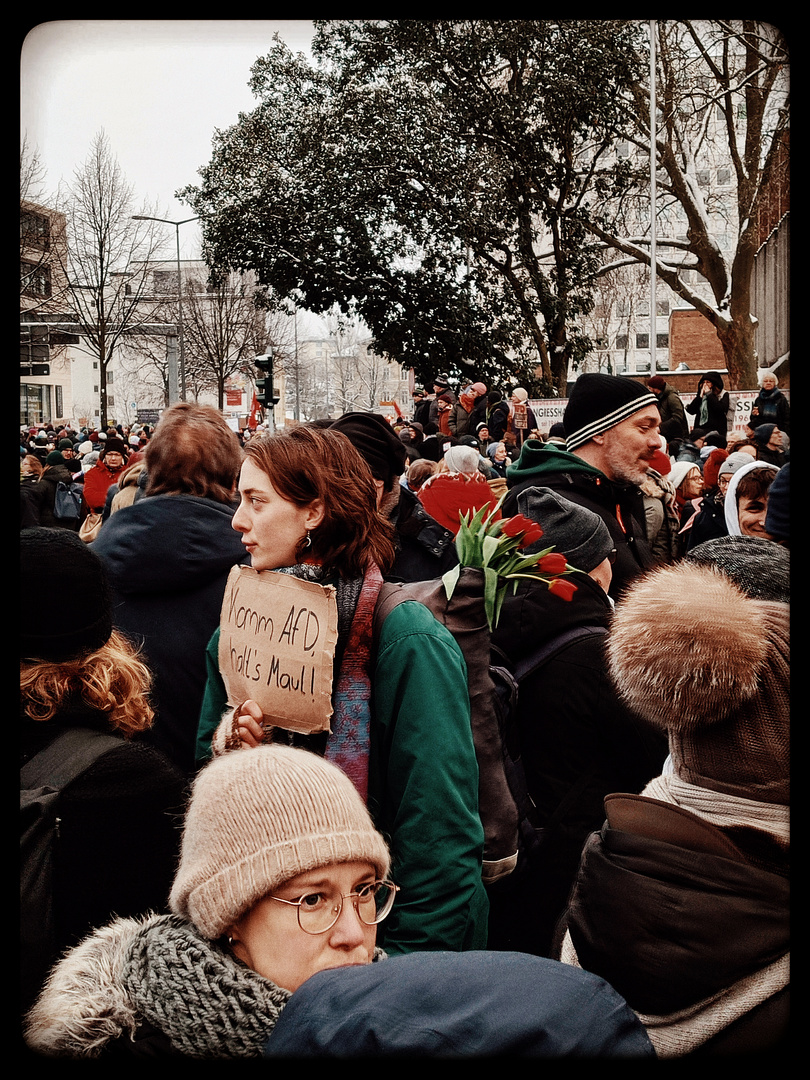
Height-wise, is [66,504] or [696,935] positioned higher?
[66,504]

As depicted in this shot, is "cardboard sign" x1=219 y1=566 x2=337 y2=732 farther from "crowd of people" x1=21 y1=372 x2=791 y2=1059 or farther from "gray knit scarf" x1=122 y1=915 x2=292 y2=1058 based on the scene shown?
"gray knit scarf" x1=122 y1=915 x2=292 y2=1058

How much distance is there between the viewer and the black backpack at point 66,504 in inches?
456

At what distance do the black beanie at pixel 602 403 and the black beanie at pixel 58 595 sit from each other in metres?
2.41

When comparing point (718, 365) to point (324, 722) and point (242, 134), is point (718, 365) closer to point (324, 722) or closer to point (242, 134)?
point (242, 134)

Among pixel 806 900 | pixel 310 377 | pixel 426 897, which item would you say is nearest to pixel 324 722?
pixel 426 897

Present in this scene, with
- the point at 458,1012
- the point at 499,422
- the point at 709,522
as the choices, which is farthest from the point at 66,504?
the point at 458,1012

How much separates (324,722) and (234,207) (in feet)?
56.1

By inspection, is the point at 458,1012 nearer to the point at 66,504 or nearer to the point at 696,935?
the point at 696,935

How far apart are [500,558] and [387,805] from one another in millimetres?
660

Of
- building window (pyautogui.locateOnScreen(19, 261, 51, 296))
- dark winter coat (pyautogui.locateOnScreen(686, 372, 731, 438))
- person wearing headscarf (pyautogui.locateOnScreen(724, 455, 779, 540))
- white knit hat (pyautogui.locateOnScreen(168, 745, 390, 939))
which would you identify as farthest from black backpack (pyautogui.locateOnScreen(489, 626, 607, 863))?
dark winter coat (pyautogui.locateOnScreen(686, 372, 731, 438))

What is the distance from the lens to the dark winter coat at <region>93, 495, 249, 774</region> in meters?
2.80

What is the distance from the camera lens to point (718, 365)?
50000mm

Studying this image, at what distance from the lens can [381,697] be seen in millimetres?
1988

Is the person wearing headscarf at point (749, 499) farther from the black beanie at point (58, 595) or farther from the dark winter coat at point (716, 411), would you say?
the dark winter coat at point (716, 411)
